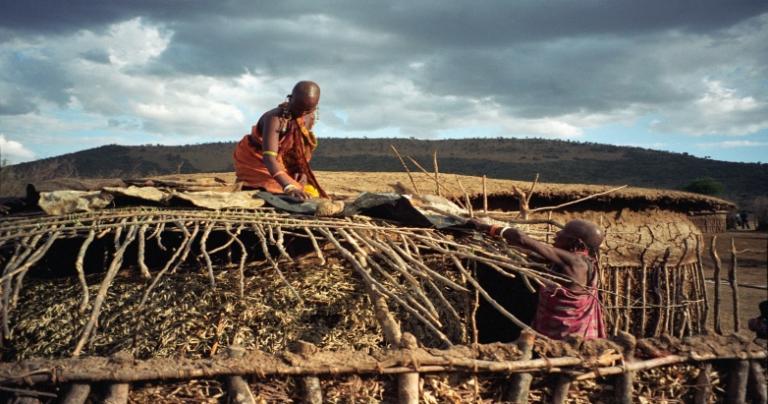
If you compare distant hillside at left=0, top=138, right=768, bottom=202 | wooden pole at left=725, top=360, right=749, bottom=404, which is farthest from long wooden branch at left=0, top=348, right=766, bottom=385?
distant hillside at left=0, top=138, right=768, bottom=202

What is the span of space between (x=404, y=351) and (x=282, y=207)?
194 cm

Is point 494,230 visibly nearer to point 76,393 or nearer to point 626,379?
point 626,379

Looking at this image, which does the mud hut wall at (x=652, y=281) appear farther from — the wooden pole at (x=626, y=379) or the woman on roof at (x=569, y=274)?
the wooden pole at (x=626, y=379)

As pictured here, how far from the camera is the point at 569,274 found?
156 inches

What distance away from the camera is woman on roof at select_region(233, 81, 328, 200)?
530 centimetres

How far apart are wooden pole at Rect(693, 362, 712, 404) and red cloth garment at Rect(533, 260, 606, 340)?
865mm

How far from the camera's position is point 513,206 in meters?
7.64

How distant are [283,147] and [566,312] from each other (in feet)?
10.1

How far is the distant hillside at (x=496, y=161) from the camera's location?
31516 millimetres

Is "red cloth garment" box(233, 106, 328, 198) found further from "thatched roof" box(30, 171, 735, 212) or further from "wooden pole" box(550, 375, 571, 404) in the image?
"wooden pole" box(550, 375, 571, 404)

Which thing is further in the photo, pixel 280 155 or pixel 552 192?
pixel 552 192

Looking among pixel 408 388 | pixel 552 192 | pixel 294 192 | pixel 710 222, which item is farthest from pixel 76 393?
pixel 710 222

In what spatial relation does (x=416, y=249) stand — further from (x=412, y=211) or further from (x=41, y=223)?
(x=41, y=223)

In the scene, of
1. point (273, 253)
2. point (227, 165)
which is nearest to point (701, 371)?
point (273, 253)
